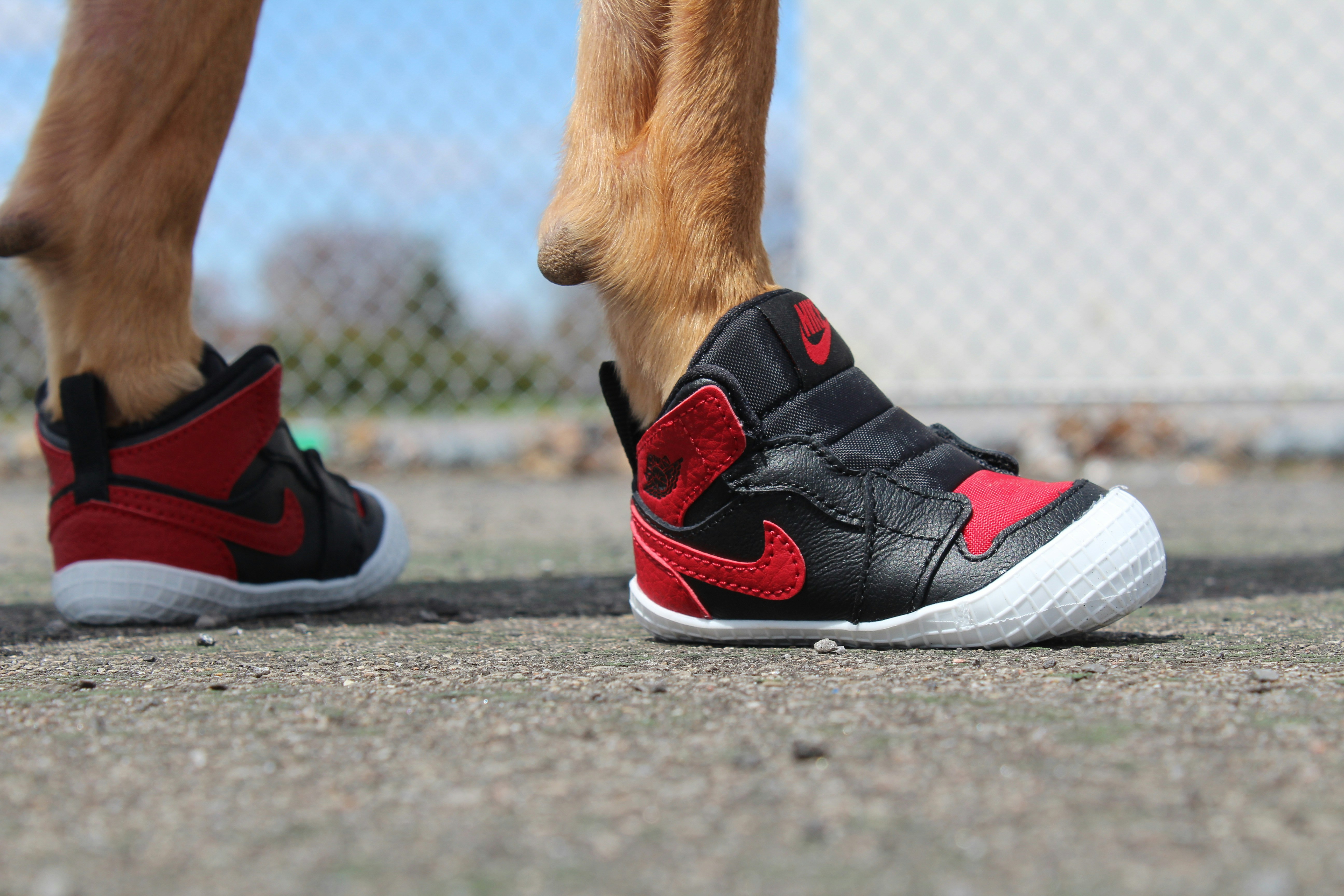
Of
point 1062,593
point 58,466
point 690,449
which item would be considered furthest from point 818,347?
point 58,466

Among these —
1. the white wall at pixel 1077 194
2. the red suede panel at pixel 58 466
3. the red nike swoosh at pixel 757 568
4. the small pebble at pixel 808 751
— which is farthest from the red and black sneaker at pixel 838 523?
the white wall at pixel 1077 194

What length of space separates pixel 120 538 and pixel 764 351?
2.02ft

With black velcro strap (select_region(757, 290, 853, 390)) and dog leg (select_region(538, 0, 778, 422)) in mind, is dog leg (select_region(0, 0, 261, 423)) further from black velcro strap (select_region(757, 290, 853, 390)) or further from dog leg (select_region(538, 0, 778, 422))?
black velcro strap (select_region(757, 290, 853, 390))

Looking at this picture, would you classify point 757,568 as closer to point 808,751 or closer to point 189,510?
point 808,751

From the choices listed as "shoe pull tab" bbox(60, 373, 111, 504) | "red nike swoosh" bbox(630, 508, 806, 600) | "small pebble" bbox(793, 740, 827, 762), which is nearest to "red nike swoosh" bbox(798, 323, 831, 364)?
"red nike swoosh" bbox(630, 508, 806, 600)

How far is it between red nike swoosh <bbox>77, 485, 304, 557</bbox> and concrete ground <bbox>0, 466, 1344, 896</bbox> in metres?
0.13

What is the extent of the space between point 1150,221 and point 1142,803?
10.8ft

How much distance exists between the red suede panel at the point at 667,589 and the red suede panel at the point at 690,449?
0.04m

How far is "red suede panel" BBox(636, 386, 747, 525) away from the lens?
83cm

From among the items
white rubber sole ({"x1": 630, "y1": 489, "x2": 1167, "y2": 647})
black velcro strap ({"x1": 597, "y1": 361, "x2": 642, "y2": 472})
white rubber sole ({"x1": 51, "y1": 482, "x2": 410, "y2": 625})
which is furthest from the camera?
white rubber sole ({"x1": 51, "y1": 482, "x2": 410, "y2": 625})

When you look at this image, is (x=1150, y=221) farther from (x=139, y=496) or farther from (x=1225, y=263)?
(x=139, y=496)

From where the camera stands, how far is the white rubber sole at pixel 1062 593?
792mm

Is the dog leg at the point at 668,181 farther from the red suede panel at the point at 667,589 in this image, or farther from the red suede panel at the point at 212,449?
the red suede panel at the point at 212,449

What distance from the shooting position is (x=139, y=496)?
3.37 feet
